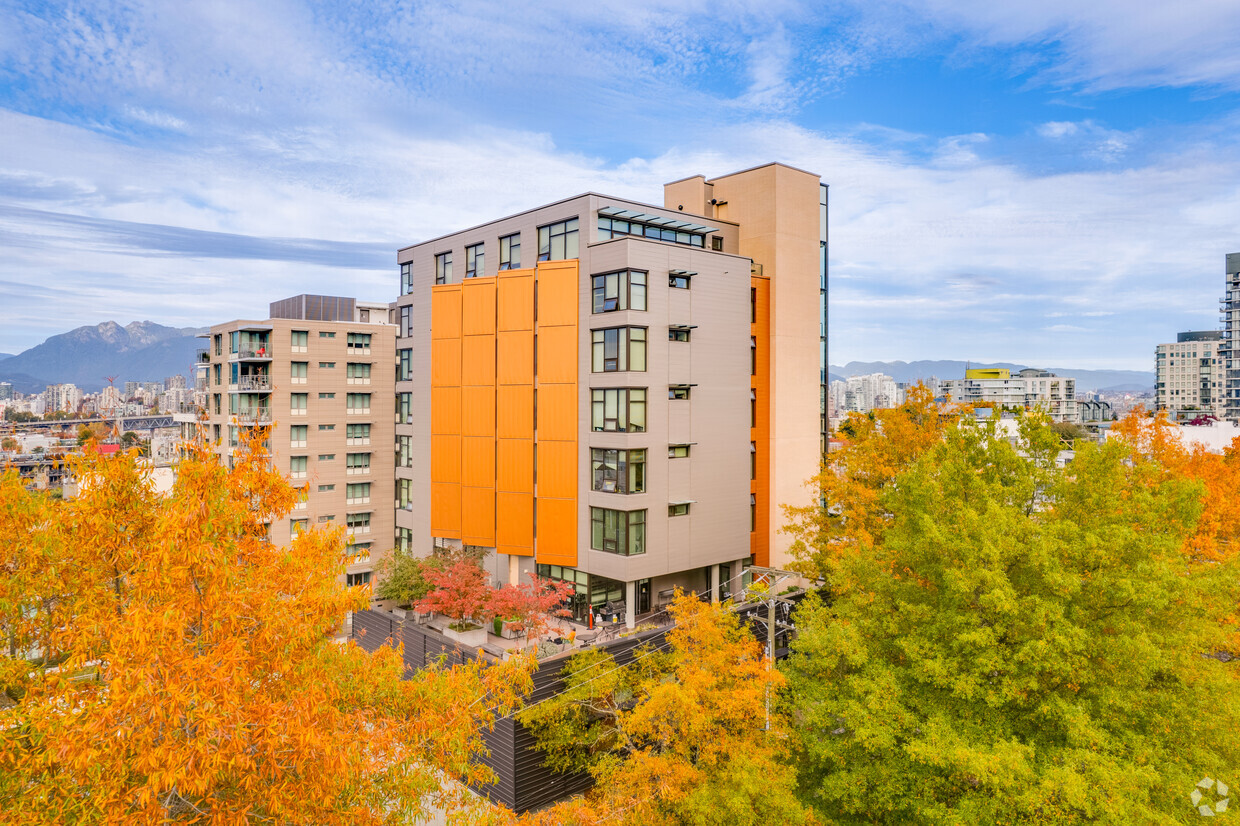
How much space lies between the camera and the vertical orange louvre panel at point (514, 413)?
1447 inches

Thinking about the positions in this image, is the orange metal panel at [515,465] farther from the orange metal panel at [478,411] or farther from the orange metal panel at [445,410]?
the orange metal panel at [445,410]

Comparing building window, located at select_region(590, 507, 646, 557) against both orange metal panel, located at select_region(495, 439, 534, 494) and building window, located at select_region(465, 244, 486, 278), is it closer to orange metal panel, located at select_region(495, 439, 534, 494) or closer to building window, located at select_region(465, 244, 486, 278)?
orange metal panel, located at select_region(495, 439, 534, 494)

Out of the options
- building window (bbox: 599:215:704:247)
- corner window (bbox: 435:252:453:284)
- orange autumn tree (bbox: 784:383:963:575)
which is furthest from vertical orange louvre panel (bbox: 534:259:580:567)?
orange autumn tree (bbox: 784:383:963:575)

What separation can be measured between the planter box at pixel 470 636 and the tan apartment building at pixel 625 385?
641 centimetres

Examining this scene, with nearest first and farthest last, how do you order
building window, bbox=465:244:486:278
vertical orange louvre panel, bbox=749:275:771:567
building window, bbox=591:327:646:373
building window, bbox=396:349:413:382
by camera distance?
building window, bbox=591:327:646:373, vertical orange louvre panel, bbox=749:275:771:567, building window, bbox=465:244:486:278, building window, bbox=396:349:413:382

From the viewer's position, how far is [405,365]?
1818 inches

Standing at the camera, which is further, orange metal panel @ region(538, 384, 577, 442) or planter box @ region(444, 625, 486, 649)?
orange metal panel @ region(538, 384, 577, 442)

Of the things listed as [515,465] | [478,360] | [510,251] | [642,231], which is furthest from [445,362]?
[642,231]

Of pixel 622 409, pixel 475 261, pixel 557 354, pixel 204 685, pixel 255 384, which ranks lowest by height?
pixel 204 685

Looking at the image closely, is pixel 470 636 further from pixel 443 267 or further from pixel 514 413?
pixel 443 267

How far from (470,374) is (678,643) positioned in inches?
952

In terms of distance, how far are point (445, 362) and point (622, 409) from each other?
1376 cm

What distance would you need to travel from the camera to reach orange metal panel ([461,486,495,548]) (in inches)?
1512

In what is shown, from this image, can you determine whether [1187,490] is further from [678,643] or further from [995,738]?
[678,643]
